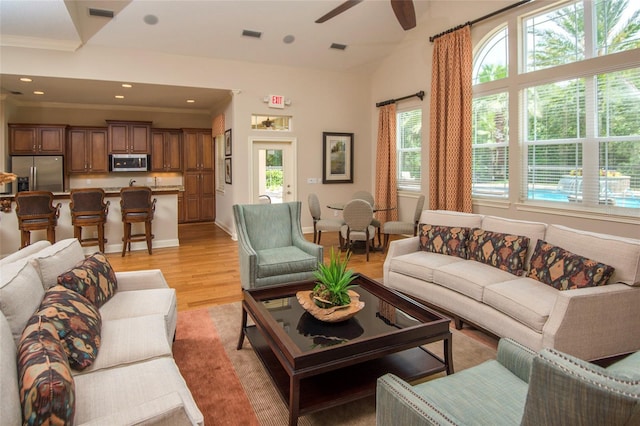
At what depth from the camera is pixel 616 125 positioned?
13.9 feet

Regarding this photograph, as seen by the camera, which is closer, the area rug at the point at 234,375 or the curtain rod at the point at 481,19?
the area rug at the point at 234,375

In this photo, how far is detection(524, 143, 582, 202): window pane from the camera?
4668 mm

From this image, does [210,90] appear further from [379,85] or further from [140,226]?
[379,85]

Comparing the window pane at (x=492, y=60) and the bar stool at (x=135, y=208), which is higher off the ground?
the window pane at (x=492, y=60)

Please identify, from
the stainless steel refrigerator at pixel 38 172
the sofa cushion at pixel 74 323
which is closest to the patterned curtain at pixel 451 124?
the sofa cushion at pixel 74 323

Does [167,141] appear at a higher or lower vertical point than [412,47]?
lower

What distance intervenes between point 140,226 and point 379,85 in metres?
5.22

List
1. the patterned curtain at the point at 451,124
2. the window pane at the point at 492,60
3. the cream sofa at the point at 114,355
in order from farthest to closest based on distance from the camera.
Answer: the patterned curtain at the point at 451,124 < the window pane at the point at 492,60 < the cream sofa at the point at 114,355

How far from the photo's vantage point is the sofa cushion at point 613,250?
2570mm

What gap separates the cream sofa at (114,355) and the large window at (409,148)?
5.49 meters

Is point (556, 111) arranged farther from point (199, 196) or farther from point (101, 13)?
point (199, 196)

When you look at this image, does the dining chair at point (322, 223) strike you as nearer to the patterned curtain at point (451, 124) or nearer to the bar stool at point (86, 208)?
the patterned curtain at point (451, 124)

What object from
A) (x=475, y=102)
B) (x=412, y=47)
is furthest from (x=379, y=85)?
(x=475, y=102)

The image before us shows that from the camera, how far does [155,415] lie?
129cm
